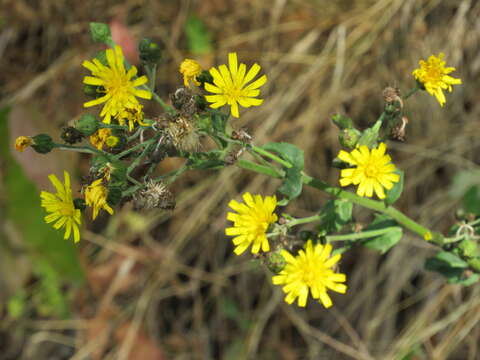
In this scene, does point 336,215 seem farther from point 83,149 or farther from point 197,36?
point 197,36

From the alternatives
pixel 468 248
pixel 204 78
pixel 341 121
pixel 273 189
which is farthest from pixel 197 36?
pixel 468 248

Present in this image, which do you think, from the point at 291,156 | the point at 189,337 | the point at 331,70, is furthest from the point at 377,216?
the point at 189,337

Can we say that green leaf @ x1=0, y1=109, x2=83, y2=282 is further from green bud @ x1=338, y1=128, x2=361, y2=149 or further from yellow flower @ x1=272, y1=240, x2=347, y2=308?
green bud @ x1=338, y1=128, x2=361, y2=149

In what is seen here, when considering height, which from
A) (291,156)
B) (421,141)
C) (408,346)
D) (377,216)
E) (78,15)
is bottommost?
(408,346)

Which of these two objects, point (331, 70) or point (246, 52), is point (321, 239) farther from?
point (246, 52)

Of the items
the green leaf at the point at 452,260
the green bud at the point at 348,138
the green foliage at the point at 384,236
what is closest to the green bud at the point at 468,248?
the green leaf at the point at 452,260
